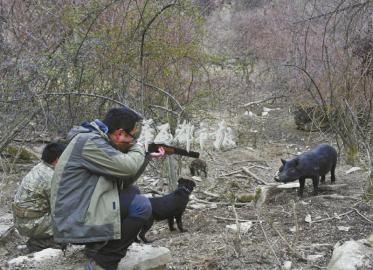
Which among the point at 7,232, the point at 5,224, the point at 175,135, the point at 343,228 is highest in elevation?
the point at 175,135

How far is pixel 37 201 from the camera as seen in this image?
6.53m

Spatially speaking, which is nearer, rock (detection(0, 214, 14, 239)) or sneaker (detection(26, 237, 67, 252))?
sneaker (detection(26, 237, 67, 252))

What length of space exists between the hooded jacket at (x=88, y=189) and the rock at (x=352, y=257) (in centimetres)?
182

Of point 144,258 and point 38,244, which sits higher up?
point 144,258

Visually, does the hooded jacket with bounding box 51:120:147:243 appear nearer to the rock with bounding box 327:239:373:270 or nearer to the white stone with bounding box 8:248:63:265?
the white stone with bounding box 8:248:63:265

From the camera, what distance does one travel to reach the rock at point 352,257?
451 cm

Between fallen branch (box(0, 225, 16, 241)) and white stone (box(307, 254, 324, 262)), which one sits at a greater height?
white stone (box(307, 254, 324, 262))

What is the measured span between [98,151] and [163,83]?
5942 millimetres

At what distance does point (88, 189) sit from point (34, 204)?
8.59 ft

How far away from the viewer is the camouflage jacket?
6469mm

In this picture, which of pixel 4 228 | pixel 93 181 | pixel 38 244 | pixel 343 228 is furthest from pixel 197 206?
pixel 93 181

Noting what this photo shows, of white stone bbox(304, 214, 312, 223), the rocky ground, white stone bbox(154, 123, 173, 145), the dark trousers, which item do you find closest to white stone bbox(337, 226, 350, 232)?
the rocky ground

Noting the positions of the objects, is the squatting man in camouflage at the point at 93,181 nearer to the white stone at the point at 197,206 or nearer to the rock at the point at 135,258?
the rock at the point at 135,258

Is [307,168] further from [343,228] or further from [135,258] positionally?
[135,258]
